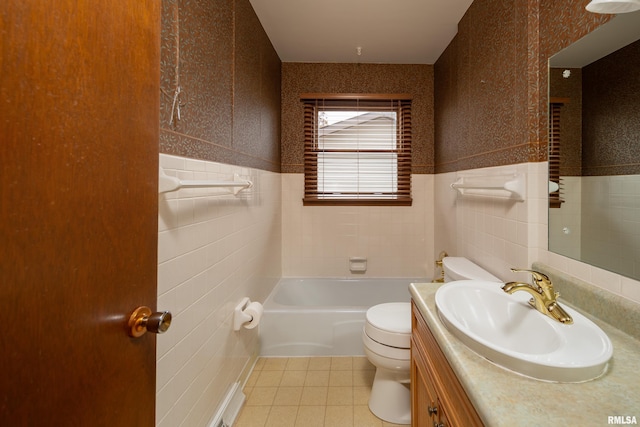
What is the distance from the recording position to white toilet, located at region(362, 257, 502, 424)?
1576 millimetres

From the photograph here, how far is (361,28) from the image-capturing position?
226 centimetres

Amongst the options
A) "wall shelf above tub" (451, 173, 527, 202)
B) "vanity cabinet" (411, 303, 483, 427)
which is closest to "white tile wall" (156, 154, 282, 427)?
"vanity cabinet" (411, 303, 483, 427)

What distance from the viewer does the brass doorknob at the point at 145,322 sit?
0.64 metres

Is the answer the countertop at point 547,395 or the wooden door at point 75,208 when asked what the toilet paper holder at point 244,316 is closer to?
the wooden door at point 75,208

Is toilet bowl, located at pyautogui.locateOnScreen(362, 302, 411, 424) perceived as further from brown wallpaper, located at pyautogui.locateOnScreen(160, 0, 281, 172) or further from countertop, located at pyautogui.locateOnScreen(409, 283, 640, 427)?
brown wallpaper, located at pyautogui.locateOnScreen(160, 0, 281, 172)

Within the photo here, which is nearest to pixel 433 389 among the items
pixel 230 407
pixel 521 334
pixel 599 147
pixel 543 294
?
pixel 521 334

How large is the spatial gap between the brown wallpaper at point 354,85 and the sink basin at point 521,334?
209 centimetres

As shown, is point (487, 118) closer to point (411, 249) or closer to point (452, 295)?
point (452, 295)

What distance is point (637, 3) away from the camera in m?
0.88

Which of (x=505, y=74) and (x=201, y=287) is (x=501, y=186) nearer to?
(x=505, y=74)

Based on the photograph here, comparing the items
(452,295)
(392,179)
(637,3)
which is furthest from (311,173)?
(637,3)

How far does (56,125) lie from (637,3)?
4.91 feet

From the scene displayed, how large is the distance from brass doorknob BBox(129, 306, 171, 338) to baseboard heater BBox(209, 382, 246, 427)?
1.05 m

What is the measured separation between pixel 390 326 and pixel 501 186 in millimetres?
932
